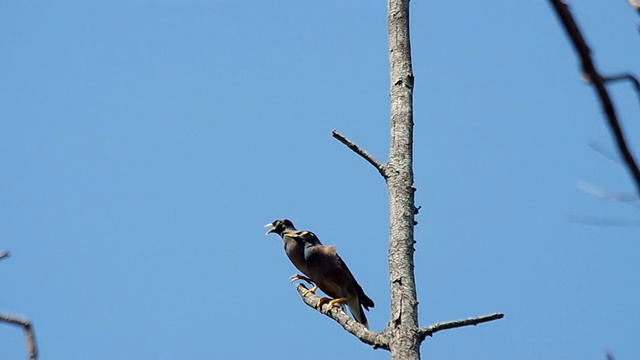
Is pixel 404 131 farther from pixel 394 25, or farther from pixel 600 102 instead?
pixel 600 102

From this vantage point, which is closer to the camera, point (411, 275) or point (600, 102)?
point (600, 102)

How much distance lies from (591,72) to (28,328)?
752mm

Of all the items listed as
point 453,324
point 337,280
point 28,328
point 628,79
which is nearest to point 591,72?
point 628,79

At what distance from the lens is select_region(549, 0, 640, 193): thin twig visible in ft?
2.49

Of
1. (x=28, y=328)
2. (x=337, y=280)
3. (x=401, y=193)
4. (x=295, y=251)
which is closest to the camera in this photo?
(x=28, y=328)

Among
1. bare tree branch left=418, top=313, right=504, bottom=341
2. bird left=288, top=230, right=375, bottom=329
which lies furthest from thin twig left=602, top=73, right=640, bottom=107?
bird left=288, top=230, right=375, bottom=329

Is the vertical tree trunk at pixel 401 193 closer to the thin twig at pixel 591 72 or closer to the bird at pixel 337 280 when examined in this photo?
the bird at pixel 337 280

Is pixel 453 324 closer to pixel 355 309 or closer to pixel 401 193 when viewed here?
pixel 401 193

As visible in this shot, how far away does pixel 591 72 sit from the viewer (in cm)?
77

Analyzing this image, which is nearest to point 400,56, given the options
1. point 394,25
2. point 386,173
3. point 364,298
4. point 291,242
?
point 394,25

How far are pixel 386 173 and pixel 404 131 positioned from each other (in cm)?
27

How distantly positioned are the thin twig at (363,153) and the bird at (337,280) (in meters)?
2.79

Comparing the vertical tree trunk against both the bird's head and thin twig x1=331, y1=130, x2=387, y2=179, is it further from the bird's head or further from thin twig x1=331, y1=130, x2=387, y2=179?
the bird's head

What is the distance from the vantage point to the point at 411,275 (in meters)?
4.46
